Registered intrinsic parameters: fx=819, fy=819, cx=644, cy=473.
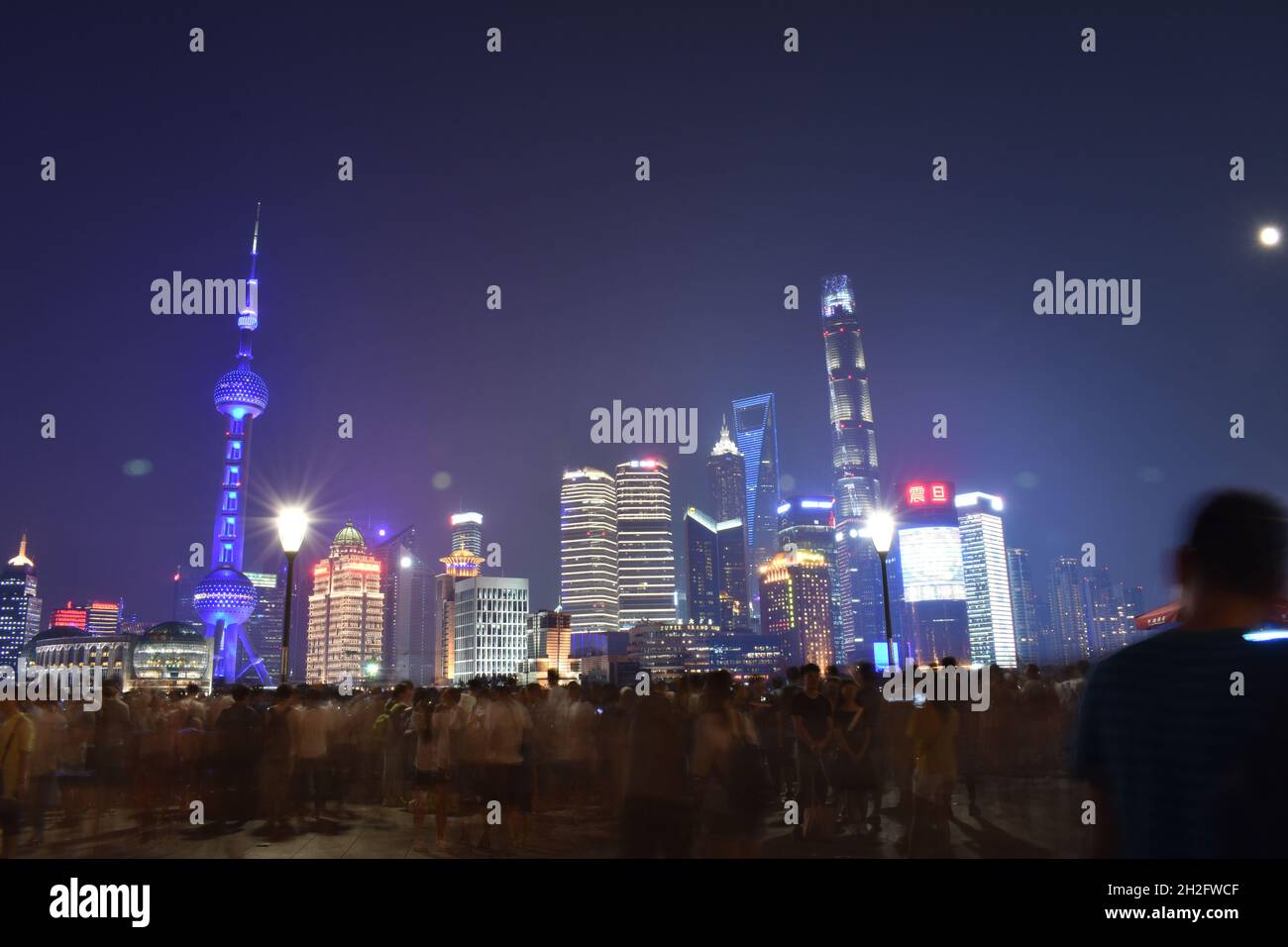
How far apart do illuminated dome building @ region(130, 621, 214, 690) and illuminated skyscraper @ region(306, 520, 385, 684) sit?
44.0 meters

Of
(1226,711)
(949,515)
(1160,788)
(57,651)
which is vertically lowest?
(57,651)

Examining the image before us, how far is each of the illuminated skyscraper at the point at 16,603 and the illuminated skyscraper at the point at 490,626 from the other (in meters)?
98.7

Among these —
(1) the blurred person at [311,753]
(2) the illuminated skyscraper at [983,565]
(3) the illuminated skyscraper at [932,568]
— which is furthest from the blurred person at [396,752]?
(2) the illuminated skyscraper at [983,565]

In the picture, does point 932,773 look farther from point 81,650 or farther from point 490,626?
point 81,650

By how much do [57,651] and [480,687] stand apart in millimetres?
155733

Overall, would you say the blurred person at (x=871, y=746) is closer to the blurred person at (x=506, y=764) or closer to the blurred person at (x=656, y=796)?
the blurred person at (x=506, y=764)

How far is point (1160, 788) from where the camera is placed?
2424 mm

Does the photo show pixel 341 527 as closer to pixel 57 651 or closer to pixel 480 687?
pixel 57 651

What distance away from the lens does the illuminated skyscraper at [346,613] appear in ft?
594

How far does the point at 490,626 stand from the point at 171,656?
5011 centimetres

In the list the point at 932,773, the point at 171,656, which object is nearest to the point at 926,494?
the point at 171,656

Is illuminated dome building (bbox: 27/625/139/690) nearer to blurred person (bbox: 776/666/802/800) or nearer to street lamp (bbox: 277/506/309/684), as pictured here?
street lamp (bbox: 277/506/309/684)
